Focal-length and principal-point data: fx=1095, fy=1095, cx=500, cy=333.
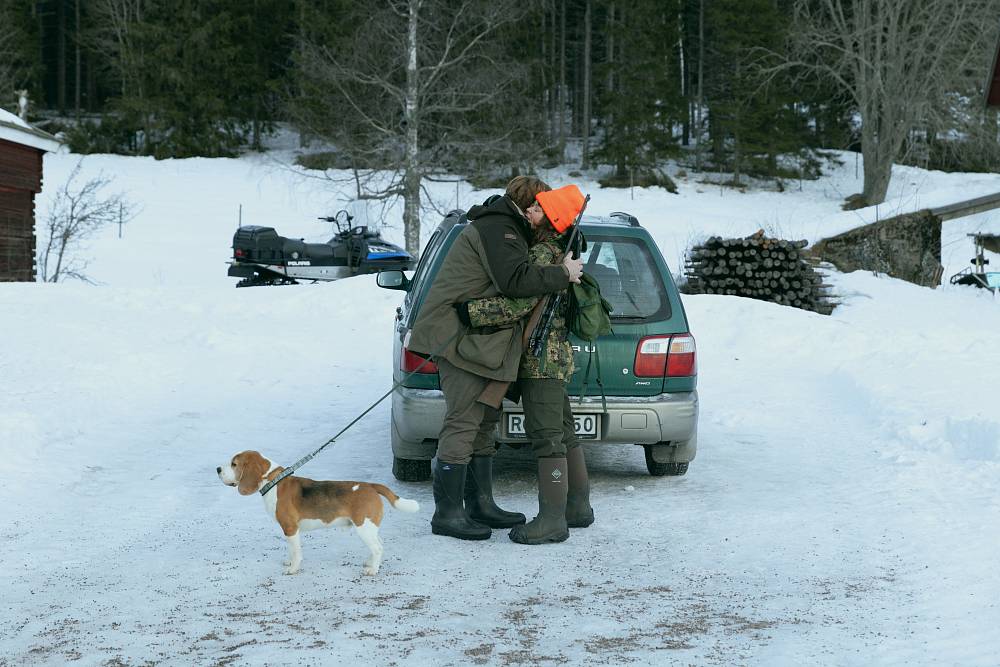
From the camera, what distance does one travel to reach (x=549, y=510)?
5.29 m

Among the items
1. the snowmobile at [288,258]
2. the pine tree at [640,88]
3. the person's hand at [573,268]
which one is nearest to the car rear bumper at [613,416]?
the person's hand at [573,268]

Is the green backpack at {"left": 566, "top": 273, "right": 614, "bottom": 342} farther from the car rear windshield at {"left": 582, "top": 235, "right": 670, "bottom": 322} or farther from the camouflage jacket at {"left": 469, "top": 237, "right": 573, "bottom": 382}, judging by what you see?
the car rear windshield at {"left": 582, "top": 235, "right": 670, "bottom": 322}

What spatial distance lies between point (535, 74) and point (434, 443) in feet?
139

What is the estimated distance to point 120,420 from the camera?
8781mm

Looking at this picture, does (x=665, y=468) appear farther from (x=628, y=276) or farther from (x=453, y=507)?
(x=453, y=507)

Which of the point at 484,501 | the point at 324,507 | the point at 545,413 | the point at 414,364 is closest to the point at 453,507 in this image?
the point at 484,501

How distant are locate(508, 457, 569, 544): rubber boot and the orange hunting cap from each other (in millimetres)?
1149

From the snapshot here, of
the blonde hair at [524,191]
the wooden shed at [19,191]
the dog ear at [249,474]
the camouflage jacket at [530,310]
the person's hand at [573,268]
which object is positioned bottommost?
the dog ear at [249,474]

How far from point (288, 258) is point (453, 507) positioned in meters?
19.1

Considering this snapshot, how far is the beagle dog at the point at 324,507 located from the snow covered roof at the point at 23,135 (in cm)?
2027

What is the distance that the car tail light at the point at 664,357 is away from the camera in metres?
6.16

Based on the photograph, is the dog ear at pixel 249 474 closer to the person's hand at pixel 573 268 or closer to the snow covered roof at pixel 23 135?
the person's hand at pixel 573 268

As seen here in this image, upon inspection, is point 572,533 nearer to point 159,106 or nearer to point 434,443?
point 434,443

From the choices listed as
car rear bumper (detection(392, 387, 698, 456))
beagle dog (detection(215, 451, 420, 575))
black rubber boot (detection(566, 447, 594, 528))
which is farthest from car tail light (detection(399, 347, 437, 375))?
beagle dog (detection(215, 451, 420, 575))
